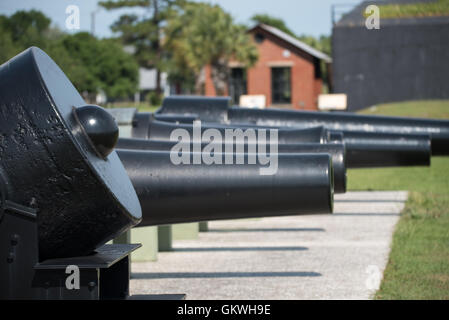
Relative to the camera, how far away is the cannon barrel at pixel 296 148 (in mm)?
4691

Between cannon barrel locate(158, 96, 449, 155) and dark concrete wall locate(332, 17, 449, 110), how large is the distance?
28.8 meters

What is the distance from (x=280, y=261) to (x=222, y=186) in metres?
3.39

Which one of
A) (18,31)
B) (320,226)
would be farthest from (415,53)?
(320,226)

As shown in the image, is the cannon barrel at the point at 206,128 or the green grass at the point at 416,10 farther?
the green grass at the point at 416,10

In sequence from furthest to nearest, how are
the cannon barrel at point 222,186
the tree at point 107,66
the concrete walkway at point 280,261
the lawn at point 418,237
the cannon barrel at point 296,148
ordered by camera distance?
the tree at point 107,66 → the concrete walkway at point 280,261 → the lawn at point 418,237 → the cannon barrel at point 296,148 → the cannon barrel at point 222,186

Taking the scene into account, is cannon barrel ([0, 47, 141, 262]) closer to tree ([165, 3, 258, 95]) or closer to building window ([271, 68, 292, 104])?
tree ([165, 3, 258, 95])

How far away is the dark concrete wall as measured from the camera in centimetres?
3644

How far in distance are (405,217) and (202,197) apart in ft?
→ 20.2

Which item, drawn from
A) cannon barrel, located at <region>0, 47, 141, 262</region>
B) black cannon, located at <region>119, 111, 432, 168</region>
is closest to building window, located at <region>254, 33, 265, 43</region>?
black cannon, located at <region>119, 111, 432, 168</region>

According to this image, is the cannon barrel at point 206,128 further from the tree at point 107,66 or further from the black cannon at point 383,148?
the tree at point 107,66

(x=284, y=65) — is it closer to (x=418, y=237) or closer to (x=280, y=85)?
(x=280, y=85)

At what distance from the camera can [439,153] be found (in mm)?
8031

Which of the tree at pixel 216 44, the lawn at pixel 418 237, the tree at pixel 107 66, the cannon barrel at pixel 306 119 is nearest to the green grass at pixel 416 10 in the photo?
the tree at pixel 216 44

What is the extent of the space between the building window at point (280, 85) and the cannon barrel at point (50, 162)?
175 feet
